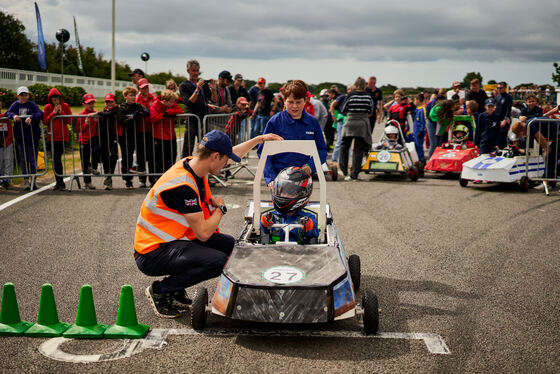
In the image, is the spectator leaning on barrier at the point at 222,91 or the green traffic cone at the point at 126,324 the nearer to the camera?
the green traffic cone at the point at 126,324

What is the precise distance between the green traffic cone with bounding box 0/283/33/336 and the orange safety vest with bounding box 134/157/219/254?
101 centimetres

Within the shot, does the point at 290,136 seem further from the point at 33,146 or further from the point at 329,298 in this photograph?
the point at 33,146

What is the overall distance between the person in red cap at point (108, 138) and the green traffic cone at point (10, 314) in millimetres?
6810

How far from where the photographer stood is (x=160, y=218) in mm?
4652

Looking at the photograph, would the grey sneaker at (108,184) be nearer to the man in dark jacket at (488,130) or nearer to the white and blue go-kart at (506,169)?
the white and blue go-kart at (506,169)

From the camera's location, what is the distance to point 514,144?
12.6 meters

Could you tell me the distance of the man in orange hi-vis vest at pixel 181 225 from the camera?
4520 millimetres

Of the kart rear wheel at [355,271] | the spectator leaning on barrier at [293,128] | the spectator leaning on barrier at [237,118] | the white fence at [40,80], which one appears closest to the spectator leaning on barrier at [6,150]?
the spectator leaning on barrier at [237,118]

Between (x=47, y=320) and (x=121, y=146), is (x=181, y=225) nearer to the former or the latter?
A: (x=47, y=320)

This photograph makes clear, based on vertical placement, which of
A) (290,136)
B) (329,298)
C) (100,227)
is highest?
(290,136)

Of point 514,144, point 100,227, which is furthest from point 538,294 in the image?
point 514,144

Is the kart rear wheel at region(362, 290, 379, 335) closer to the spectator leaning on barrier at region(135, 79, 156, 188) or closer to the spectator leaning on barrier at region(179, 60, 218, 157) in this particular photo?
the spectator leaning on barrier at region(135, 79, 156, 188)

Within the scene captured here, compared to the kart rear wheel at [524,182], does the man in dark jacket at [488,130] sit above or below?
above

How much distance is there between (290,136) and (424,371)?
319 centimetres
